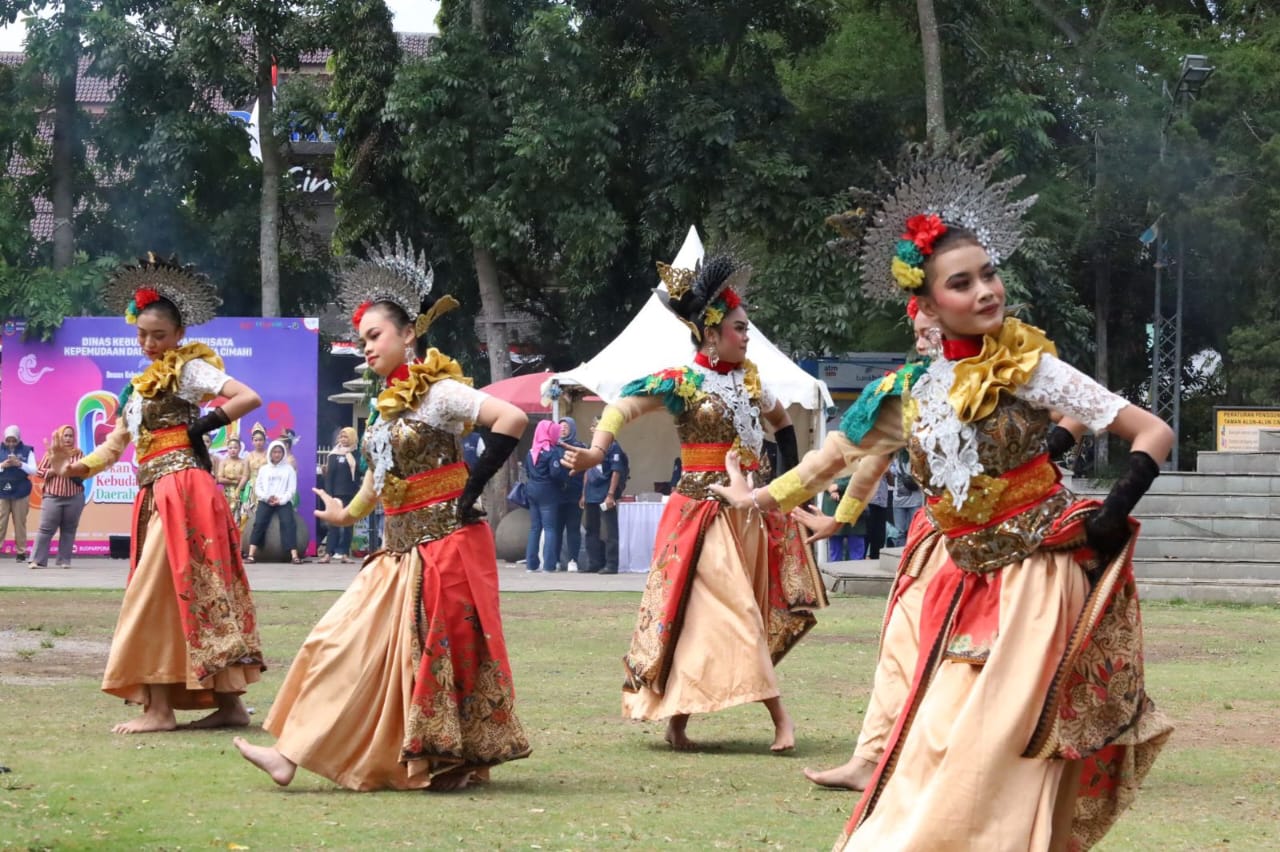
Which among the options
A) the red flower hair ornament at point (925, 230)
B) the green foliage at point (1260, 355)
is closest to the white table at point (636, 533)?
the green foliage at point (1260, 355)

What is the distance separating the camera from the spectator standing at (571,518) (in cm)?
2330

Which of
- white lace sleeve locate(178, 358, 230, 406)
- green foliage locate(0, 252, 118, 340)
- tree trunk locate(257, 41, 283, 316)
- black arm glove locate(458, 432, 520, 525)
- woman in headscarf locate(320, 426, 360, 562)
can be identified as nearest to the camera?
black arm glove locate(458, 432, 520, 525)

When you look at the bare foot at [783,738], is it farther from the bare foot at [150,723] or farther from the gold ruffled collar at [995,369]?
the gold ruffled collar at [995,369]

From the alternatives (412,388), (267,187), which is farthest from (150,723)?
(267,187)

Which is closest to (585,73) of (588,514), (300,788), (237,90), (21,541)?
(237,90)

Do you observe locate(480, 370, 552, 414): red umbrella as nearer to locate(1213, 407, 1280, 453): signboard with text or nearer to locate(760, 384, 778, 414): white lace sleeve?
locate(1213, 407, 1280, 453): signboard with text

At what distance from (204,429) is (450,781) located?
274cm

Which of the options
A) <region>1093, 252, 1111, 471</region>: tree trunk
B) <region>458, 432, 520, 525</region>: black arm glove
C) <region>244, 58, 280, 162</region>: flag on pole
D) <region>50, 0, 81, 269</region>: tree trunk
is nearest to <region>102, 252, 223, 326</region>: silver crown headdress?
<region>458, 432, 520, 525</region>: black arm glove

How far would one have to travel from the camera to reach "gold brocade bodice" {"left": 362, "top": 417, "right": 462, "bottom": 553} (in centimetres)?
784

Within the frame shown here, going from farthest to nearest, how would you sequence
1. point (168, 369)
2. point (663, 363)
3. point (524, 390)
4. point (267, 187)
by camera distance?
point (267, 187), point (524, 390), point (663, 363), point (168, 369)

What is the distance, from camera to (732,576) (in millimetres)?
9164

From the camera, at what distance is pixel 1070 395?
17.4ft

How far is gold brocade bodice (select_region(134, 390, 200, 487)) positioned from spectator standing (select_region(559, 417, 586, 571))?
13.0 metres

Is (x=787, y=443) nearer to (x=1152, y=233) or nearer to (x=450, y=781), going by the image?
(x=450, y=781)
